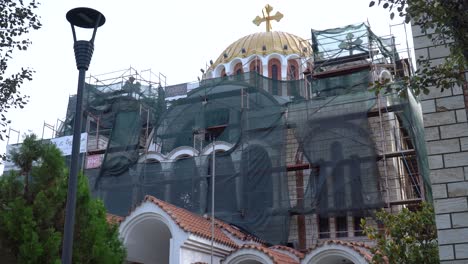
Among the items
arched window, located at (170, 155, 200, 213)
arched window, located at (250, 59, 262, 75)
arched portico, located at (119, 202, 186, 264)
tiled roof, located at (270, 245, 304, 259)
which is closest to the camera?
arched portico, located at (119, 202, 186, 264)

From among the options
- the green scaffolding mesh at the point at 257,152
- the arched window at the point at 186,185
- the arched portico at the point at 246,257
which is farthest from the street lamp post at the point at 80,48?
the arched window at the point at 186,185

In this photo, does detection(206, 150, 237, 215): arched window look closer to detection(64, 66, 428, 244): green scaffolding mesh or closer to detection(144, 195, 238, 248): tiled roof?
detection(64, 66, 428, 244): green scaffolding mesh

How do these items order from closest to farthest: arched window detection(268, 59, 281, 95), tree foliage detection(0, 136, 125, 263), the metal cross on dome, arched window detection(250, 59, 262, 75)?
tree foliage detection(0, 136, 125, 263), arched window detection(268, 59, 281, 95), arched window detection(250, 59, 262, 75), the metal cross on dome

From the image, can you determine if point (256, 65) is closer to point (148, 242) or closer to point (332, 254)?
point (148, 242)

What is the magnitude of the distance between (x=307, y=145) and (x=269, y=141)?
1532mm

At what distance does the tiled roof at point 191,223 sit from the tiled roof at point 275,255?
129cm

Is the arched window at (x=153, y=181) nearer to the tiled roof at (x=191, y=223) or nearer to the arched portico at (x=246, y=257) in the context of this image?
the tiled roof at (x=191, y=223)

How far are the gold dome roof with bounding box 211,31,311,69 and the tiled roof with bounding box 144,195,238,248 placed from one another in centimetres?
1640

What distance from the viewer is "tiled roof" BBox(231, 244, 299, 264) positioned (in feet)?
Result: 58.1

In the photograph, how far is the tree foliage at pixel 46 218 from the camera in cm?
1019

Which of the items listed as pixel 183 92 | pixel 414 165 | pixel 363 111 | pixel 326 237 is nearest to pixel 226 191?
pixel 326 237

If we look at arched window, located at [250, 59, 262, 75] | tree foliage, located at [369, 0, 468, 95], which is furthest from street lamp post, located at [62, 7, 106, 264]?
arched window, located at [250, 59, 262, 75]

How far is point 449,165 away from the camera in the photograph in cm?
950

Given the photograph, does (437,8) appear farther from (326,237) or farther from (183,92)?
(183,92)
